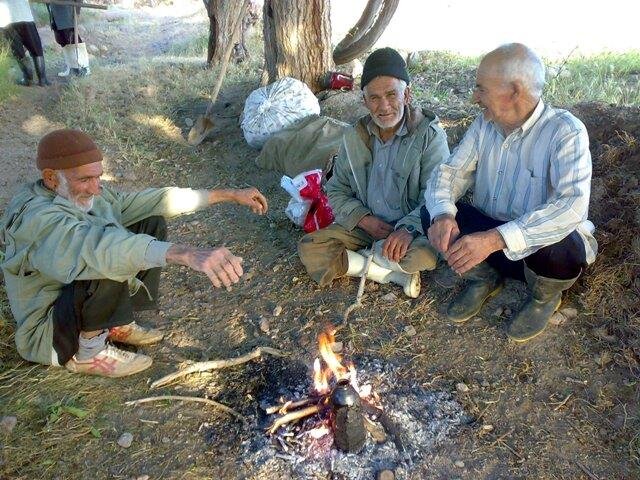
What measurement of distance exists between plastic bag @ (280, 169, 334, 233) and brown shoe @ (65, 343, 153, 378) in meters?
1.68

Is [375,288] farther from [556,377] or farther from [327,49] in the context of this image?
[327,49]

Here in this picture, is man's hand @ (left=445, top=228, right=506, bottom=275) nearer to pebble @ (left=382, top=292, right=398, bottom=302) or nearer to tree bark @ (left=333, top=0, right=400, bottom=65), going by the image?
pebble @ (left=382, top=292, right=398, bottom=302)

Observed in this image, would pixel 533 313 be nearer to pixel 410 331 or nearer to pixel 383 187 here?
pixel 410 331

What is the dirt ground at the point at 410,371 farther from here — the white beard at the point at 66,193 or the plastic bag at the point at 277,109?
the plastic bag at the point at 277,109

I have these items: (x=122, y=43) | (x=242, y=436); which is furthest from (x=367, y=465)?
(x=122, y=43)

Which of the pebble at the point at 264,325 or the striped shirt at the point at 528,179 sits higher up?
the striped shirt at the point at 528,179

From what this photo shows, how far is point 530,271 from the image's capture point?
2.84m

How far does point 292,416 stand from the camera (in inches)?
94.9

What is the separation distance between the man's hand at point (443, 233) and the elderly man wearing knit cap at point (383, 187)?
28 cm

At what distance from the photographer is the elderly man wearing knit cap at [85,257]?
2232 millimetres

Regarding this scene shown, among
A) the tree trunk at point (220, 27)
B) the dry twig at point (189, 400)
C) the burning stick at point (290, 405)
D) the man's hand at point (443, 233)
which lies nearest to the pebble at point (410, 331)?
the man's hand at point (443, 233)

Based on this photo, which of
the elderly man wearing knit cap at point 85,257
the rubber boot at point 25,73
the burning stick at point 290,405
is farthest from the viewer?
the rubber boot at point 25,73

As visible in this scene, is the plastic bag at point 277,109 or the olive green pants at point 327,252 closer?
the olive green pants at point 327,252

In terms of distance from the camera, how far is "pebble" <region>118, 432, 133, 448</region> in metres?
2.46
